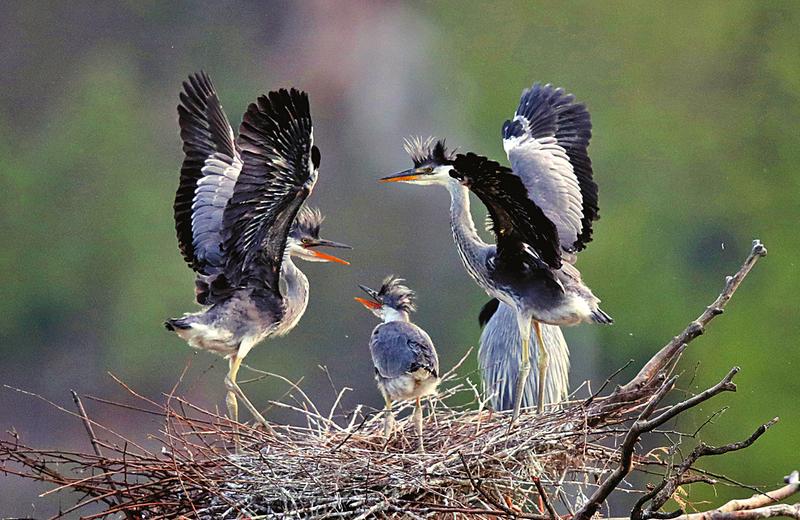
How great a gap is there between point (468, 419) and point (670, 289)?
3674 mm

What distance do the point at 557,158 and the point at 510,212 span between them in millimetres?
482

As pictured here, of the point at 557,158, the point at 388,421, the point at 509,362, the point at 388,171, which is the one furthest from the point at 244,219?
the point at 388,171

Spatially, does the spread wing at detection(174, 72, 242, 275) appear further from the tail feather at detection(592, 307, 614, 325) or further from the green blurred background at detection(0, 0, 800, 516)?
the green blurred background at detection(0, 0, 800, 516)

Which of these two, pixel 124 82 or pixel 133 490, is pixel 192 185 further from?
pixel 124 82

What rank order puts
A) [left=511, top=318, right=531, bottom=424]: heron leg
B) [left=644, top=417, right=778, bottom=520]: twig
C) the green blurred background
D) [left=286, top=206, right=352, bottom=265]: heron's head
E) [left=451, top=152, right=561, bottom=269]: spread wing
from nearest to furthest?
[left=644, top=417, right=778, bottom=520]: twig, [left=451, top=152, right=561, bottom=269]: spread wing, [left=511, top=318, right=531, bottom=424]: heron leg, [left=286, top=206, right=352, bottom=265]: heron's head, the green blurred background

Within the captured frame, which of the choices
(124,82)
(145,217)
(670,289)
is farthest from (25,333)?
(670,289)

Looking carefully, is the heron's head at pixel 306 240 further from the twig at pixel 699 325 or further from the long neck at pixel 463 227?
the twig at pixel 699 325

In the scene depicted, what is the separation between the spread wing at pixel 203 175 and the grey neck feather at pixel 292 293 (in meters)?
0.21

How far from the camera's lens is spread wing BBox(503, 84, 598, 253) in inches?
110

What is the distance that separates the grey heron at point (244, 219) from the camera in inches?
92.2

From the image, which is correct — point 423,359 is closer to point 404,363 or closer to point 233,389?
point 404,363

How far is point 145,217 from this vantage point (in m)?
6.51

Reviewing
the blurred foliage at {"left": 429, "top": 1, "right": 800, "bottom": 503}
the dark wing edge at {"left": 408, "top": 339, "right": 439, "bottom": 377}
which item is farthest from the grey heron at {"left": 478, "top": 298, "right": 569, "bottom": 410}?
the blurred foliage at {"left": 429, "top": 1, "right": 800, "bottom": 503}

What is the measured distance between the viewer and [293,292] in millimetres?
2861
